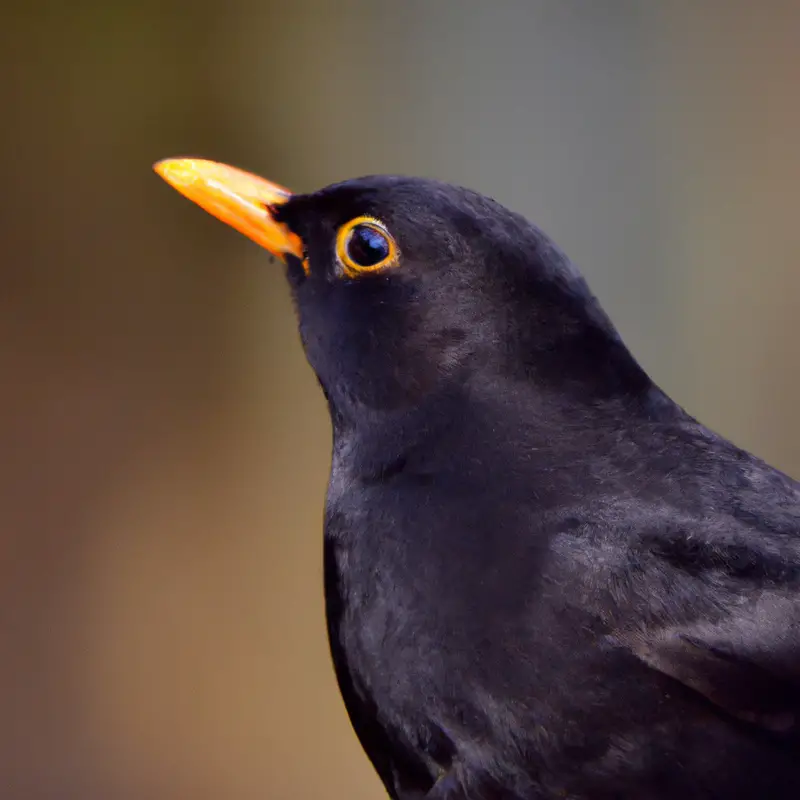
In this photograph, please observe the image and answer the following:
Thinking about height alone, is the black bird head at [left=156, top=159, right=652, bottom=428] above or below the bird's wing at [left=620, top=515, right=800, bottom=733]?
above

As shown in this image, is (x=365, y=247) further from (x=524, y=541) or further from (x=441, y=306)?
(x=524, y=541)

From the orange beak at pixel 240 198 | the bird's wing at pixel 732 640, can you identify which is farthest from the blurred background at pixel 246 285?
the bird's wing at pixel 732 640

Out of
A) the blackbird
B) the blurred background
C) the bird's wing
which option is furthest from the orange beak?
the blurred background

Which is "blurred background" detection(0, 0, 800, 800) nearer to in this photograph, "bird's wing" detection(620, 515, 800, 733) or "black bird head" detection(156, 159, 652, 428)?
"black bird head" detection(156, 159, 652, 428)

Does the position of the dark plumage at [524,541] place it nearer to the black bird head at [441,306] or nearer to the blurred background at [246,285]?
the black bird head at [441,306]

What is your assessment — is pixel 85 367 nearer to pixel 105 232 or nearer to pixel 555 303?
pixel 105 232

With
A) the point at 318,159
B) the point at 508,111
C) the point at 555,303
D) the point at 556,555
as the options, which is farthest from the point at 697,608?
the point at 318,159
